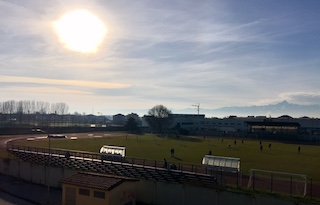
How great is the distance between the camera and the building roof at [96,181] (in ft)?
77.8

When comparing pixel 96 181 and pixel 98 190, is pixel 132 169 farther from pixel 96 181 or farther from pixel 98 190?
pixel 98 190

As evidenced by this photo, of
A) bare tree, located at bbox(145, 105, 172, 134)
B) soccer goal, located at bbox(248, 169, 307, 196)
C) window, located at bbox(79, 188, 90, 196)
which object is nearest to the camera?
window, located at bbox(79, 188, 90, 196)

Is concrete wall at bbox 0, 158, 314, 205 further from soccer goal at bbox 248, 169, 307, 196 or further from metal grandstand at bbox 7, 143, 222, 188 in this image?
soccer goal at bbox 248, 169, 307, 196

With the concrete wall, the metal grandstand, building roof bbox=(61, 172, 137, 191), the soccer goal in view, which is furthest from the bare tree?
building roof bbox=(61, 172, 137, 191)

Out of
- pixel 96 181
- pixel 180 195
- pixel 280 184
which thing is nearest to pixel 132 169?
pixel 96 181

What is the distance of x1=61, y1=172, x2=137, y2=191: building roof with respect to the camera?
23703mm

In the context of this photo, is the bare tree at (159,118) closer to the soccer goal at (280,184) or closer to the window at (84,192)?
the soccer goal at (280,184)

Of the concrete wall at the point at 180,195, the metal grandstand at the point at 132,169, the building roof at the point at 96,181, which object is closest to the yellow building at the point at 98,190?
the building roof at the point at 96,181

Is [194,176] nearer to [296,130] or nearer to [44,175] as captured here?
[44,175]

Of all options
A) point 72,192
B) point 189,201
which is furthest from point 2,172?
point 189,201

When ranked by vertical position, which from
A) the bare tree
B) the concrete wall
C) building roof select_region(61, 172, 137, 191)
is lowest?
the concrete wall

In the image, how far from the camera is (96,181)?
24.7 metres

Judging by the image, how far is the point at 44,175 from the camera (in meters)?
35.6

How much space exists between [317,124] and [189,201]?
12709 centimetres
